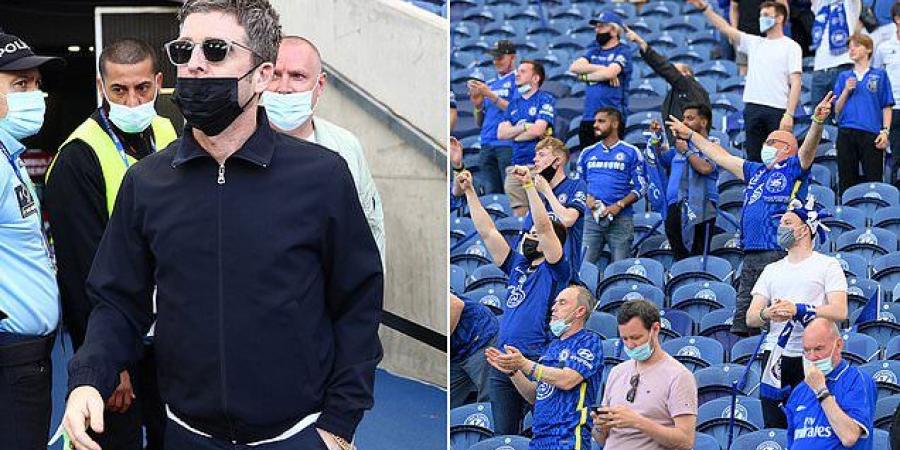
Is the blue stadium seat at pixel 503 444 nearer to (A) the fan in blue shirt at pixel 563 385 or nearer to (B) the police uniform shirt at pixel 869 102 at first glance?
(A) the fan in blue shirt at pixel 563 385

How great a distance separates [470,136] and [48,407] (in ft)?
28.1

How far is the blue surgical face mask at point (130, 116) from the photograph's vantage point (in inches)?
173

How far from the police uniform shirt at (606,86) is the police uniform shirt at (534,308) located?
12.7ft

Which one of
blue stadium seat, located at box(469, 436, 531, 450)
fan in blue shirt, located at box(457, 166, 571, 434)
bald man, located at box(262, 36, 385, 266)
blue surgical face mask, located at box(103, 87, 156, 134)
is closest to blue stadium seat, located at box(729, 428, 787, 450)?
blue stadium seat, located at box(469, 436, 531, 450)

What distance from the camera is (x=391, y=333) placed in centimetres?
752

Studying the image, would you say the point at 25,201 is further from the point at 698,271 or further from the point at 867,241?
the point at 867,241

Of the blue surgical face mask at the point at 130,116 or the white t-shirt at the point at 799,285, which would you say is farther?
the white t-shirt at the point at 799,285

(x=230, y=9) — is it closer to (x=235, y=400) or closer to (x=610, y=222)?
(x=235, y=400)

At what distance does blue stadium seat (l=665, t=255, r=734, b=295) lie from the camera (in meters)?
9.23

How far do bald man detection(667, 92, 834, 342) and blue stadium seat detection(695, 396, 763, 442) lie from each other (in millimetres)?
1007

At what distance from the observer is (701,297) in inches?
348

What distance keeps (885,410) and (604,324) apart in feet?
6.03

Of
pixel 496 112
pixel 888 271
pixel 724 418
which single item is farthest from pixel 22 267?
pixel 496 112

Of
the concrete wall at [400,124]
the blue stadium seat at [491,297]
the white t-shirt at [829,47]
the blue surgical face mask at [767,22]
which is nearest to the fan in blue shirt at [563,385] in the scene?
the concrete wall at [400,124]
